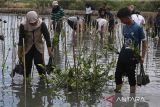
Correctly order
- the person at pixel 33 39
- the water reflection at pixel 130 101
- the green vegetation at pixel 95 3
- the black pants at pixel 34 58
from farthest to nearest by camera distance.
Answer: the green vegetation at pixel 95 3
the black pants at pixel 34 58
the person at pixel 33 39
the water reflection at pixel 130 101

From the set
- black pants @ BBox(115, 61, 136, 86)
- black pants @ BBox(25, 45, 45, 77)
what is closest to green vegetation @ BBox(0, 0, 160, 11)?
black pants @ BBox(25, 45, 45, 77)

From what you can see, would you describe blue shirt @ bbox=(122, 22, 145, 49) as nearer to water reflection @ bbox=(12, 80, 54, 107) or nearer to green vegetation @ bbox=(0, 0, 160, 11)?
water reflection @ bbox=(12, 80, 54, 107)

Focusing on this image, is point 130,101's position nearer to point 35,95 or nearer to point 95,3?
point 35,95

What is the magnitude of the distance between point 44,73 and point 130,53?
6.70 feet

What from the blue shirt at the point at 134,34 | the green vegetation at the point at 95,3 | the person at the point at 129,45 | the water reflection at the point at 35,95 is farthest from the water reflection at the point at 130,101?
the green vegetation at the point at 95,3

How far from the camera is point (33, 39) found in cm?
989

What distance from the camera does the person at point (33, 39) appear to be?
9.66 metres

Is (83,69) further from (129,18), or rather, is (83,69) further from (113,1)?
(113,1)

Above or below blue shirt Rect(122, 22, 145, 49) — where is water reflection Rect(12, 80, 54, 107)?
below

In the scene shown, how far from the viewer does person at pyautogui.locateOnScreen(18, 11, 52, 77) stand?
9.66 metres

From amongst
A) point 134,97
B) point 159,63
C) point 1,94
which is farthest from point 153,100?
point 159,63

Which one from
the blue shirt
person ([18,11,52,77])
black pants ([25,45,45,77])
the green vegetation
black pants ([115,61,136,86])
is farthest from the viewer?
the green vegetation

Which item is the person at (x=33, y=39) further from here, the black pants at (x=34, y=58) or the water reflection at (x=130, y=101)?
the water reflection at (x=130, y=101)

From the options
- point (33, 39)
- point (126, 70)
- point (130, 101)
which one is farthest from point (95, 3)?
point (130, 101)
